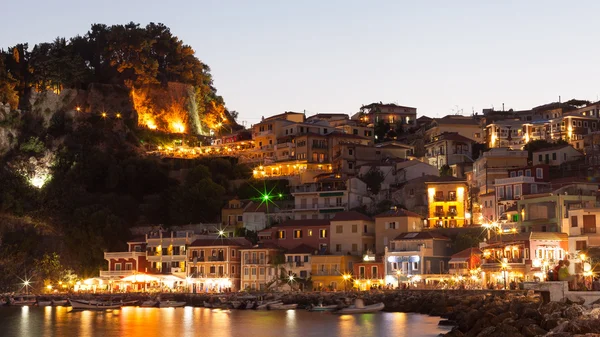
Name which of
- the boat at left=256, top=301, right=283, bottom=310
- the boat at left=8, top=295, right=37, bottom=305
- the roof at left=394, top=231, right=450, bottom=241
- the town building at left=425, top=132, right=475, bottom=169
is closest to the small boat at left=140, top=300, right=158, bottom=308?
the boat at left=256, top=301, right=283, bottom=310

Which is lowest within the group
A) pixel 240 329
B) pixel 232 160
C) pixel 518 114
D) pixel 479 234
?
pixel 240 329

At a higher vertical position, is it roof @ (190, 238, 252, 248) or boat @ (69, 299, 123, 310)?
roof @ (190, 238, 252, 248)

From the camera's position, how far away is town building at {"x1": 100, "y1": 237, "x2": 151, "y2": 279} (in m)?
73.5

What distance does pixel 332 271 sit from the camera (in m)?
66.2

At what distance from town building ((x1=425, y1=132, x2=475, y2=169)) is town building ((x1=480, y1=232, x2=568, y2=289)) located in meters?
28.2

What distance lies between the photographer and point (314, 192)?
75.4 meters

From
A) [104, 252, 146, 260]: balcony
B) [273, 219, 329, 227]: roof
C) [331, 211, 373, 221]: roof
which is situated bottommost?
[104, 252, 146, 260]: balcony

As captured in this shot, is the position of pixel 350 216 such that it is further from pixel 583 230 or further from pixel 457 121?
pixel 457 121

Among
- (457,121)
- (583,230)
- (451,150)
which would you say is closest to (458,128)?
(457,121)

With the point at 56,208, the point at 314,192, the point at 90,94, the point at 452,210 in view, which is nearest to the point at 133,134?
the point at 90,94

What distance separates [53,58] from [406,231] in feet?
157

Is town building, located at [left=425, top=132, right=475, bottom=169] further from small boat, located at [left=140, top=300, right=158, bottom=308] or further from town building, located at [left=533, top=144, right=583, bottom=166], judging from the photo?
small boat, located at [left=140, top=300, right=158, bottom=308]

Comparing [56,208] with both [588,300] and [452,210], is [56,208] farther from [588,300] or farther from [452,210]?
[588,300]

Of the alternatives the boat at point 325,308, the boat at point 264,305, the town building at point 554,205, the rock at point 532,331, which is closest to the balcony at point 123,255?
the boat at point 264,305
